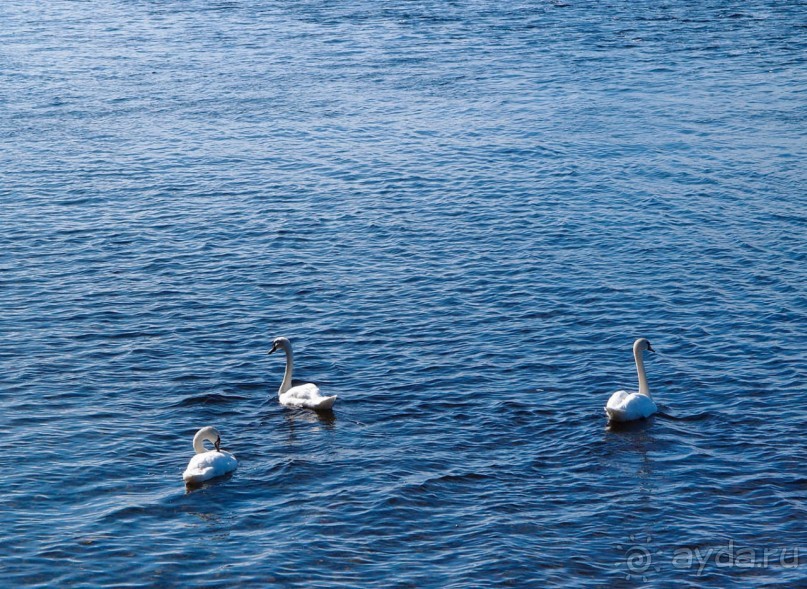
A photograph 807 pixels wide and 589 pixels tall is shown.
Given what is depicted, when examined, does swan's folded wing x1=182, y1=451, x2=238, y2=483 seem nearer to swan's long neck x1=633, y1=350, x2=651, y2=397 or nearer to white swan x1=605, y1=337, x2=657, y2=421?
white swan x1=605, y1=337, x2=657, y2=421

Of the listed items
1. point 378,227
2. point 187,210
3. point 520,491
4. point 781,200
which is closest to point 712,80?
point 781,200

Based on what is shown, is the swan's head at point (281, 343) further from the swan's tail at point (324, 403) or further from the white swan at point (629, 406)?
the white swan at point (629, 406)

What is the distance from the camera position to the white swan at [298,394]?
22859mm

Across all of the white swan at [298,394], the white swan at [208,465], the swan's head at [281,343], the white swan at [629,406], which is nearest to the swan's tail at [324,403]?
the white swan at [298,394]

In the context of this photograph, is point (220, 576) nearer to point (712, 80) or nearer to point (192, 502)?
point (192, 502)

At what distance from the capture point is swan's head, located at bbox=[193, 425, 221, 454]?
2094 cm

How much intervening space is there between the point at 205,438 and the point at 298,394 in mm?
2607

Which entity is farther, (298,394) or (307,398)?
(298,394)

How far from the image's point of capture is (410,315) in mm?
27609

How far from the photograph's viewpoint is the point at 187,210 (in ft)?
114

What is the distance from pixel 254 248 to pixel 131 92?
18766mm

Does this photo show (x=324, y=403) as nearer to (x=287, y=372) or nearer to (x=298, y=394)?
(x=298, y=394)

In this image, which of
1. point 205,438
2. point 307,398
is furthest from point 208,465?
point 307,398

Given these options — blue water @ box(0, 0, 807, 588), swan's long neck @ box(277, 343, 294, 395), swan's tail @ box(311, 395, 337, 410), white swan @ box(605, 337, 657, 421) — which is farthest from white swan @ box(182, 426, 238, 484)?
white swan @ box(605, 337, 657, 421)
